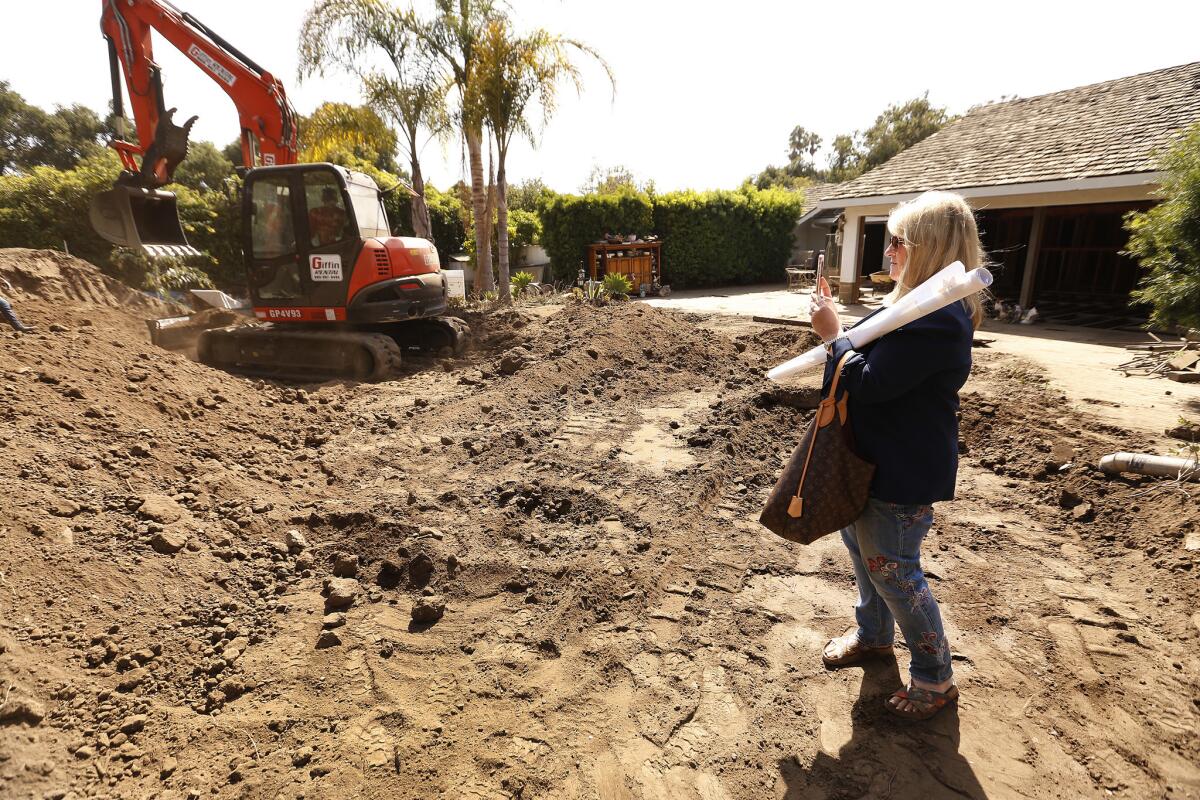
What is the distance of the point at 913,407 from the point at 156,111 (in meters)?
9.60

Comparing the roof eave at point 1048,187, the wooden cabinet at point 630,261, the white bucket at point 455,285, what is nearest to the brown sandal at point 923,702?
the roof eave at point 1048,187

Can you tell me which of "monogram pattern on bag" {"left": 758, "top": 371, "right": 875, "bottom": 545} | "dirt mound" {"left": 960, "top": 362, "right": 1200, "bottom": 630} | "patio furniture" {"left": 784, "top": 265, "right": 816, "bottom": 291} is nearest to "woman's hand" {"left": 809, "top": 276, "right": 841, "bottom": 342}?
"monogram pattern on bag" {"left": 758, "top": 371, "right": 875, "bottom": 545}

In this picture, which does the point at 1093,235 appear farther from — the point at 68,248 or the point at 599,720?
the point at 68,248

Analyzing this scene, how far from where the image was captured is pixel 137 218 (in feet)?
26.2

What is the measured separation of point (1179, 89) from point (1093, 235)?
4.00 m

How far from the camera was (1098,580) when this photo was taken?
3.44 metres

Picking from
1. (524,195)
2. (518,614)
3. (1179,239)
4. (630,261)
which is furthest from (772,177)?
(518,614)

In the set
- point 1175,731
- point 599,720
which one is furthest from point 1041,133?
point 599,720

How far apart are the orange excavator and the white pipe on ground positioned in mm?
7454

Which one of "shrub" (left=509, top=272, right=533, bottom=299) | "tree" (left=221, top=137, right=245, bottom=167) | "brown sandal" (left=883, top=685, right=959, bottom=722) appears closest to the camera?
"brown sandal" (left=883, top=685, right=959, bottom=722)

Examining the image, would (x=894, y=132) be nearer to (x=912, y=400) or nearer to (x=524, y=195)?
(x=524, y=195)

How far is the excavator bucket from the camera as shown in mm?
7816

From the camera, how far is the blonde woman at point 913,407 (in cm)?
196

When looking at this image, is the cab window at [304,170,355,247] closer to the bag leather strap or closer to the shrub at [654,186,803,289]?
the bag leather strap
